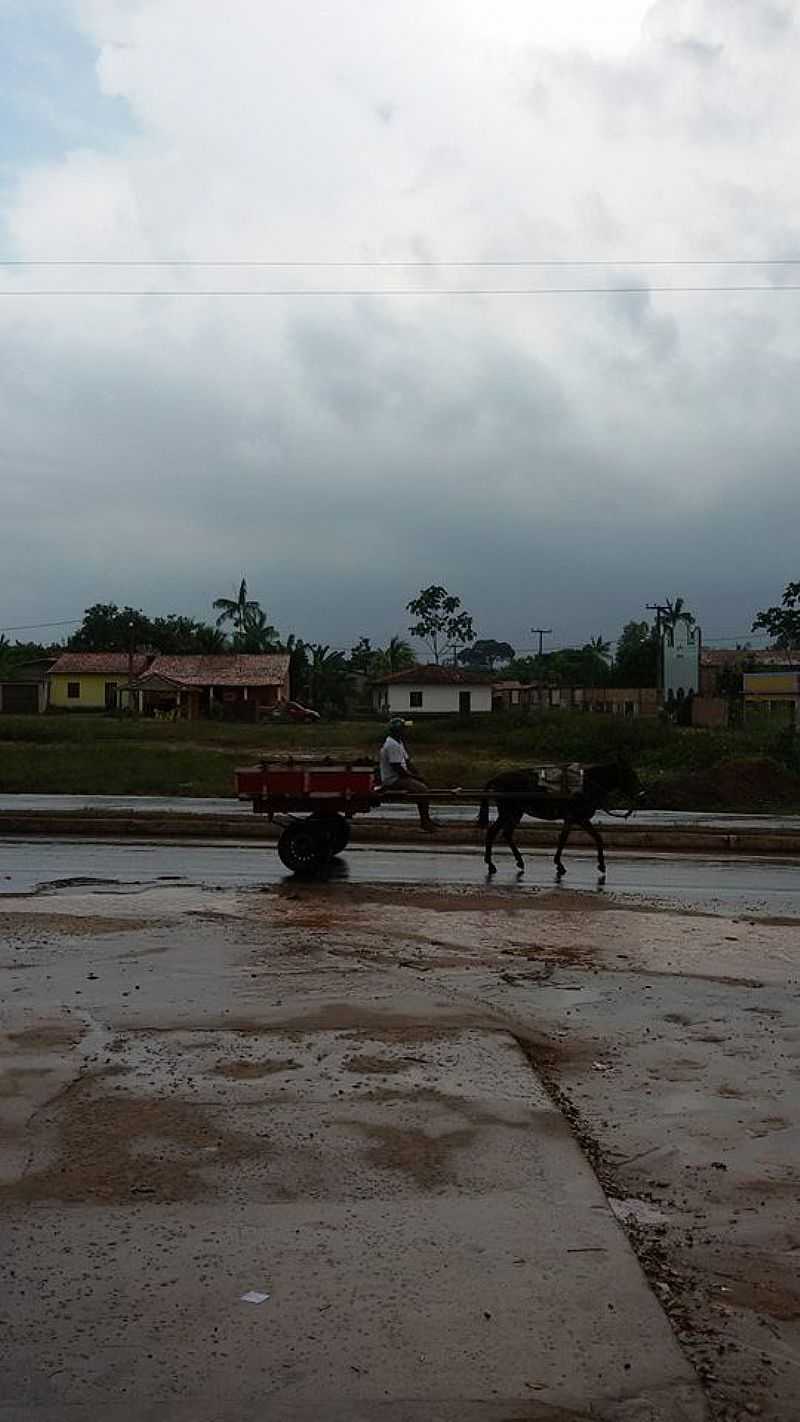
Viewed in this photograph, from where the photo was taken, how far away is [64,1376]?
4.08 meters

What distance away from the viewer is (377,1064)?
740 cm

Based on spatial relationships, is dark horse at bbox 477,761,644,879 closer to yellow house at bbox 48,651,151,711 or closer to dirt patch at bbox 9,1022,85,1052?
dirt patch at bbox 9,1022,85,1052

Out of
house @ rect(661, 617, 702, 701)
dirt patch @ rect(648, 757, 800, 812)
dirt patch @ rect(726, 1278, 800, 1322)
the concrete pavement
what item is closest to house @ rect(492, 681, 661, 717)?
house @ rect(661, 617, 702, 701)

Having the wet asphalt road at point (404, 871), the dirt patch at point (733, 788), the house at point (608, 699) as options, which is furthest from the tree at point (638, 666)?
the wet asphalt road at point (404, 871)

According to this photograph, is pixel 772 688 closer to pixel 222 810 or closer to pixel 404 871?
pixel 222 810

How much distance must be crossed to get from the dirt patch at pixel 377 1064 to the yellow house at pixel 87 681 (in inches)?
3323

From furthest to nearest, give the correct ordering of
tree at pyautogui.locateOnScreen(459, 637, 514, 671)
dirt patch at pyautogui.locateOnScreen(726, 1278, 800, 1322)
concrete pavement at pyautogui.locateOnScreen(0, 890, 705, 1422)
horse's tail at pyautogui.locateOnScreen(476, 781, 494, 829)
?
1. tree at pyautogui.locateOnScreen(459, 637, 514, 671)
2. horse's tail at pyautogui.locateOnScreen(476, 781, 494, 829)
3. dirt patch at pyautogui.locateOnScreen(726, 1278, 800, 1322)
4. concrete pavement at pyautogui.locateOnScreen(0, 890, 705, 1422)

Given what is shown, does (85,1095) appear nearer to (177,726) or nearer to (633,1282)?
(633,1282)

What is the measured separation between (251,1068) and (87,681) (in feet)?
284

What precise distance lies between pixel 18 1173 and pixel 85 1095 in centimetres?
108

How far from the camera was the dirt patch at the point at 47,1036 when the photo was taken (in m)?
7.76

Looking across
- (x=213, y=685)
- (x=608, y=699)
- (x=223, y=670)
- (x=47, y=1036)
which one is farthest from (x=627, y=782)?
(x=608, y=699)

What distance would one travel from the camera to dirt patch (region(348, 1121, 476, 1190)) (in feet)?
18.8

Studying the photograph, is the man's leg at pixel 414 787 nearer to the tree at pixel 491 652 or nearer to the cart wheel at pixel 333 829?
the cart wheel at pixel 333 829
